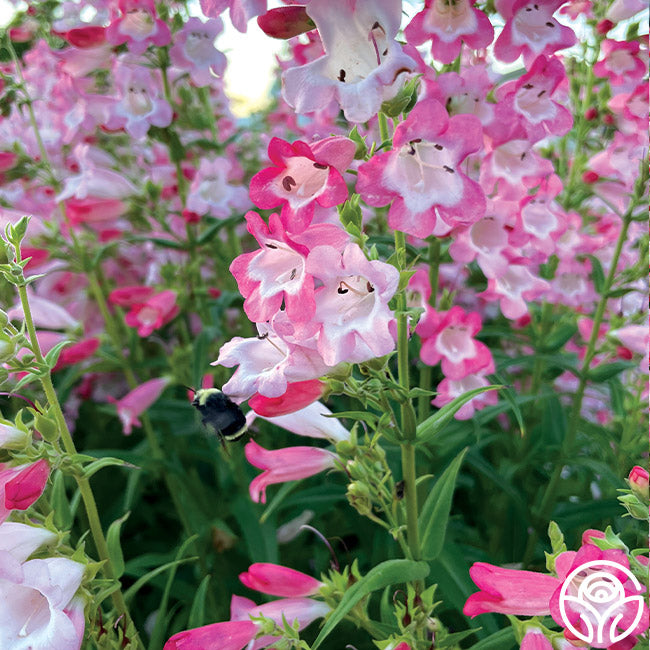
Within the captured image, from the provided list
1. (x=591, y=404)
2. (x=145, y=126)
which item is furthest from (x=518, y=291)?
(x=591, y=404)

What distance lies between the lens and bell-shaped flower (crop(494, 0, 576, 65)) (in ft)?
2.54

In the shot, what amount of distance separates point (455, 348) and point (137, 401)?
2.75 feet

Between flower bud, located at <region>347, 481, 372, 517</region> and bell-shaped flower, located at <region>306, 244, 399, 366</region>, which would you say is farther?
flower bud, located at <region>347, 481, 372, 517</region>

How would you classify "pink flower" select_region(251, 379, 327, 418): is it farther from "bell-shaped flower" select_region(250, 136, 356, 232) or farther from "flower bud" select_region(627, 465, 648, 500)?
"flower bud" select_region(627, 465, 648, 500)

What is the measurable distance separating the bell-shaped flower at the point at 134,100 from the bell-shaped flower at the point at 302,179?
0.96 metres

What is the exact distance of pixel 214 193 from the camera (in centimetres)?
172

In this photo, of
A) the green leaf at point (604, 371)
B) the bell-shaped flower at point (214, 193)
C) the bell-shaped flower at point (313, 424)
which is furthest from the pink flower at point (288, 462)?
the bell-shaped flower at point (214, 193)

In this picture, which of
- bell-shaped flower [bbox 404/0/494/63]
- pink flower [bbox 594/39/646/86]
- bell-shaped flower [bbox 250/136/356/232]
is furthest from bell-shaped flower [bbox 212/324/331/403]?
pink flower [bbox 594/39/646/86]

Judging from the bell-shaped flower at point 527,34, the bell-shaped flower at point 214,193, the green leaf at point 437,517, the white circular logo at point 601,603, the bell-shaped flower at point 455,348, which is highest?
the bell-shaped flower at point 527,34

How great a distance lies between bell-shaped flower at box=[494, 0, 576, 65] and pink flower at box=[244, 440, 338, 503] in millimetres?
601

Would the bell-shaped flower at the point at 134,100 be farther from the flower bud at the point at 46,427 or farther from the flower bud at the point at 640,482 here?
the flower bud at the point at 640,482

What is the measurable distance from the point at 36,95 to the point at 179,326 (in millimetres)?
955

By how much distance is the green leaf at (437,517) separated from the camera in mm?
895

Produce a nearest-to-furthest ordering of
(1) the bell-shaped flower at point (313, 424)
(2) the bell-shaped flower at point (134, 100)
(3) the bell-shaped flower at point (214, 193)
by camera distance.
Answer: (1) the bell-shaped flower at point (313, 424) < (2) the bell-shaped flower at point (134, 100) < (3) the bell-shaped flower at point (214, 193)
